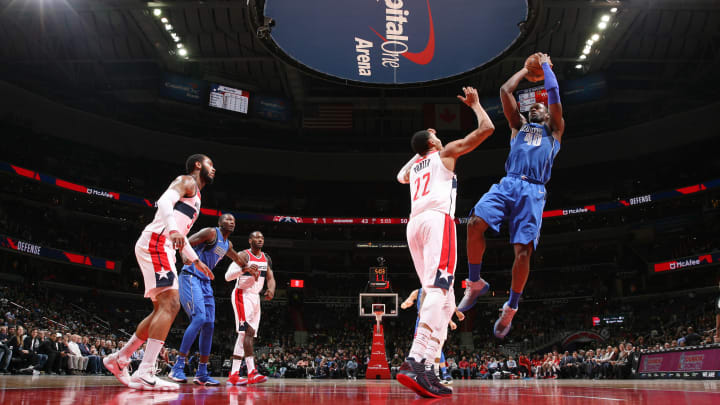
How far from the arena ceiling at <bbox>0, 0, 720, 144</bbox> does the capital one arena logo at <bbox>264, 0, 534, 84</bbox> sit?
3.75m

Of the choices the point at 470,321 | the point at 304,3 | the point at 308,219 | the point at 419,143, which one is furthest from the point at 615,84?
the point at 419,143

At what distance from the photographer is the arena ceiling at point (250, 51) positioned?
19.2m

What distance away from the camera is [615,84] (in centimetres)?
2666

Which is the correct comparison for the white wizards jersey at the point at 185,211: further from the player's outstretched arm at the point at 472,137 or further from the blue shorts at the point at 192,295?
the player's outstretched arm at the point at 472,137

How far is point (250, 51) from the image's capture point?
22812 mm

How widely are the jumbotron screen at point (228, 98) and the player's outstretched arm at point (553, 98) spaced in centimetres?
2214

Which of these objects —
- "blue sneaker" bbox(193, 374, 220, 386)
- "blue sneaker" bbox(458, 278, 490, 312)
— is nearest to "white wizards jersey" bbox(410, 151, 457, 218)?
"blue sneaker" bbox(458, 278, 490, 312)

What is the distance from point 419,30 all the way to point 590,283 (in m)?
22.3

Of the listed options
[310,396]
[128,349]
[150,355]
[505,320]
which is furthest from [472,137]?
[128,349]

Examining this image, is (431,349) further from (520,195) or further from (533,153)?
(533,153)

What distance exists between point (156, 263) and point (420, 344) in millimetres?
2429

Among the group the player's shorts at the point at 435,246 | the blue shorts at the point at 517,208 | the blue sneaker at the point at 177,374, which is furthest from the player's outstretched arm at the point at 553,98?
the blue sneaker at the point at 177,374

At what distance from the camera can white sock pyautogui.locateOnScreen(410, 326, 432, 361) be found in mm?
3459

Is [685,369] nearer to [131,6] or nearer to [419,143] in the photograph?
[419,143]
